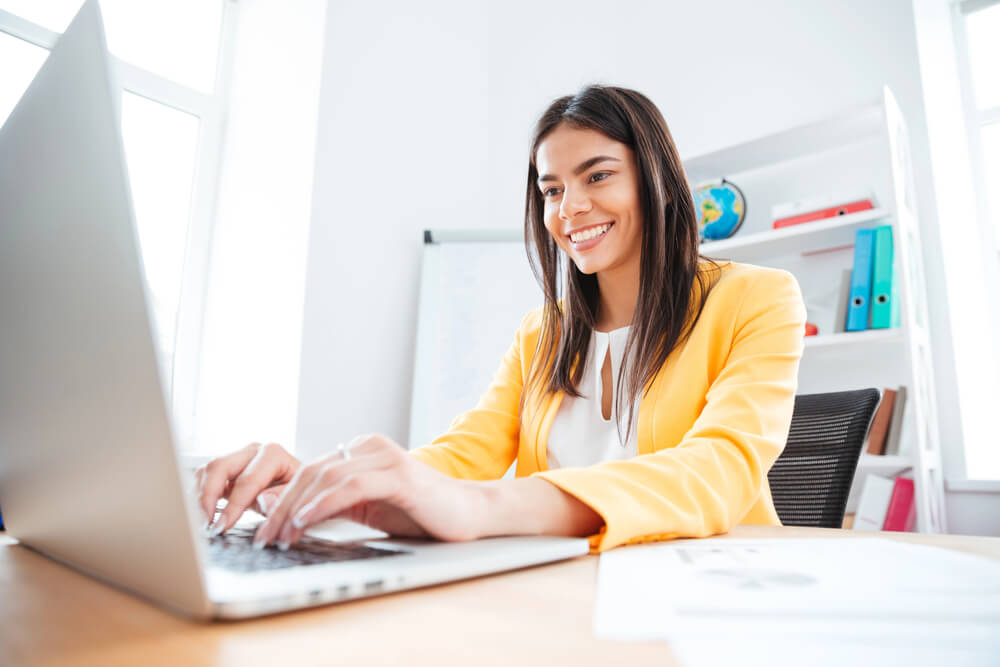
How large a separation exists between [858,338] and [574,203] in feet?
4.38

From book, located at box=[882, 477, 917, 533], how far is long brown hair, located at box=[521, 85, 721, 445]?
127 cm

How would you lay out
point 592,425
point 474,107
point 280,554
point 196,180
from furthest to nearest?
point 474,107, point 196,180, point 592,425, point 280,554

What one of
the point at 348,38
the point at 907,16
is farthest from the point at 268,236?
the point at 907,16

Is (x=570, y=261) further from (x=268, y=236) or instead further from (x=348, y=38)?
(x=348, y=38)

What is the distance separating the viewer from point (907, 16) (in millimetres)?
2371

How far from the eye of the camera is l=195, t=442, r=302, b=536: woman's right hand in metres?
0.61

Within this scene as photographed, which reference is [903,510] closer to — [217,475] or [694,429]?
[694,429]

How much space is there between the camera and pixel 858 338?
2.08 metres

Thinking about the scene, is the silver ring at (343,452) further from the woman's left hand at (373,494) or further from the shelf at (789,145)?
the shelf at (789,145)

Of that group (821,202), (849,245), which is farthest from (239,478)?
(849,245)

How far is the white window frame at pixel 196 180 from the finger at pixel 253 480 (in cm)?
217

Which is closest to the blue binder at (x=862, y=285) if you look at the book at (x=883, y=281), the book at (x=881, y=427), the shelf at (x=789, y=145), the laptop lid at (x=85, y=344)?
the book at (x=883, y=281)

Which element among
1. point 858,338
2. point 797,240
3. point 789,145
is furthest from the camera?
point 789,145

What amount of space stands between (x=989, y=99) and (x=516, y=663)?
10.1 ft
